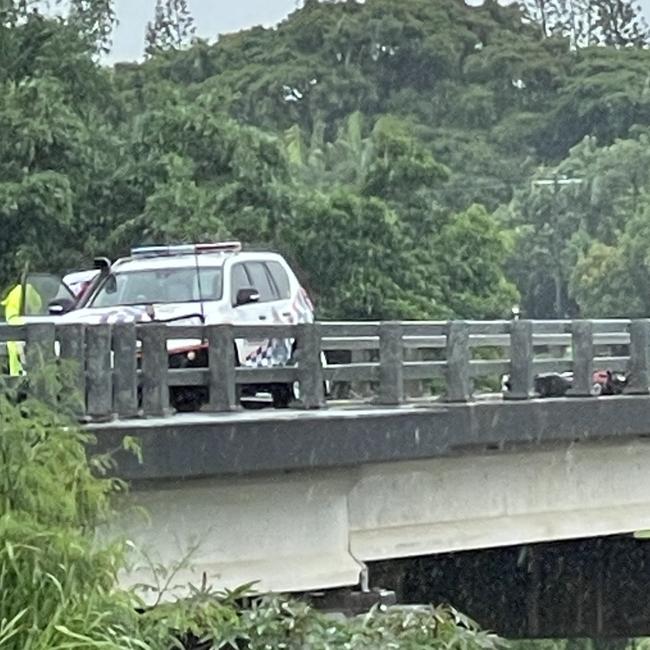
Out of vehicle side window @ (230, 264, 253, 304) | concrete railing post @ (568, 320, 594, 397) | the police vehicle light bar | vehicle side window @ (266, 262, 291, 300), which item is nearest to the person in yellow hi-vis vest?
the police vehicle light bar

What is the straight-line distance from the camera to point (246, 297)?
1841 centimetres

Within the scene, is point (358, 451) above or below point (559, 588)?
above

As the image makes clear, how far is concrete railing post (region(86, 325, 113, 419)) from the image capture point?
40.1 feet

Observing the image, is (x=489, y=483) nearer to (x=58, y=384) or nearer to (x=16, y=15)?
(x=58, y=384)

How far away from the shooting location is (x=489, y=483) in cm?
1577

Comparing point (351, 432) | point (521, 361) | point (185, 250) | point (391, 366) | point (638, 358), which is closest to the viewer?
point (351, 432)

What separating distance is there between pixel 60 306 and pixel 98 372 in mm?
6783

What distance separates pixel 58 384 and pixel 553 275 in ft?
183

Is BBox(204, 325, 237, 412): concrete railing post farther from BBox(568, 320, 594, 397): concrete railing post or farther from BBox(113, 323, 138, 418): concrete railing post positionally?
BBox(568, 320, 594, 397): concrete railing post

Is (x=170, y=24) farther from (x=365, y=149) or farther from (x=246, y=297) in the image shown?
(x=246, y=297)

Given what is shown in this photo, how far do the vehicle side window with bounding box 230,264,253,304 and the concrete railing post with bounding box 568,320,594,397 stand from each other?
3.32m

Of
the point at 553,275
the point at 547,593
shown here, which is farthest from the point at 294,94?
the point at 547,593

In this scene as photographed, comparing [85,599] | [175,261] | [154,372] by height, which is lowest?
[85,599]

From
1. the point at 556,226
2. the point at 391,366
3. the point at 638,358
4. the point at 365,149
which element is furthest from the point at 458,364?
the point at 556,226
